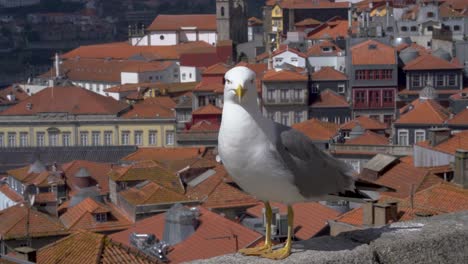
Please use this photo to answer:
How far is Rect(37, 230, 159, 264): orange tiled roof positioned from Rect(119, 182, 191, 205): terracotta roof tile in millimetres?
9197

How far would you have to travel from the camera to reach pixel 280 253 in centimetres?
413

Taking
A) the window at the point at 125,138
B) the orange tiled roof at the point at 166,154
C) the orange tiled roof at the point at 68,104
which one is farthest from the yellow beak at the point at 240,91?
the orange tiled roof at the point at 68,104

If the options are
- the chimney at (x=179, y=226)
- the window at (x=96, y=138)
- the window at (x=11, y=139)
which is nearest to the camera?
the chimney at (x=179, y=226)

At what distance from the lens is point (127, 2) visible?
398 feet

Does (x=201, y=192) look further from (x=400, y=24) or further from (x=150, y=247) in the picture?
(x=400, y=24)

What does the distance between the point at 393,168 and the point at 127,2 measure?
102 m

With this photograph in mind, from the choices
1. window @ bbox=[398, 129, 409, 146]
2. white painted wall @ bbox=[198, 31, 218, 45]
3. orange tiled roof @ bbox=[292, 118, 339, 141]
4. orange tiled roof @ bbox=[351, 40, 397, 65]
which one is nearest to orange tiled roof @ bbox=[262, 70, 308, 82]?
orange tiled roof @ bbox=[351, 40, 397, 65]

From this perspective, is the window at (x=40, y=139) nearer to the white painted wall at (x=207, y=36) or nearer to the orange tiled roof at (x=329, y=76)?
the orange tiled roof at (x=329, y=76)

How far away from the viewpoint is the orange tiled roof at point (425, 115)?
102ft

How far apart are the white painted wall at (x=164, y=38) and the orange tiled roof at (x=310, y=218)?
5732cm

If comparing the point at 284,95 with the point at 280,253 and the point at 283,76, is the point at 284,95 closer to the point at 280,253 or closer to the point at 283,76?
the point at 283,76

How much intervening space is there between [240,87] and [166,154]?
2848 cm

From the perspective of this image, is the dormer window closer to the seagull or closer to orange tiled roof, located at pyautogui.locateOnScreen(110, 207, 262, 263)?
orange tiled roof, located at pyautogui.locateOnScreen(110, 207, 262, 263)

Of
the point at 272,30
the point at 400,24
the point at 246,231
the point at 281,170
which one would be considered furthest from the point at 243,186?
the point at 272,30
